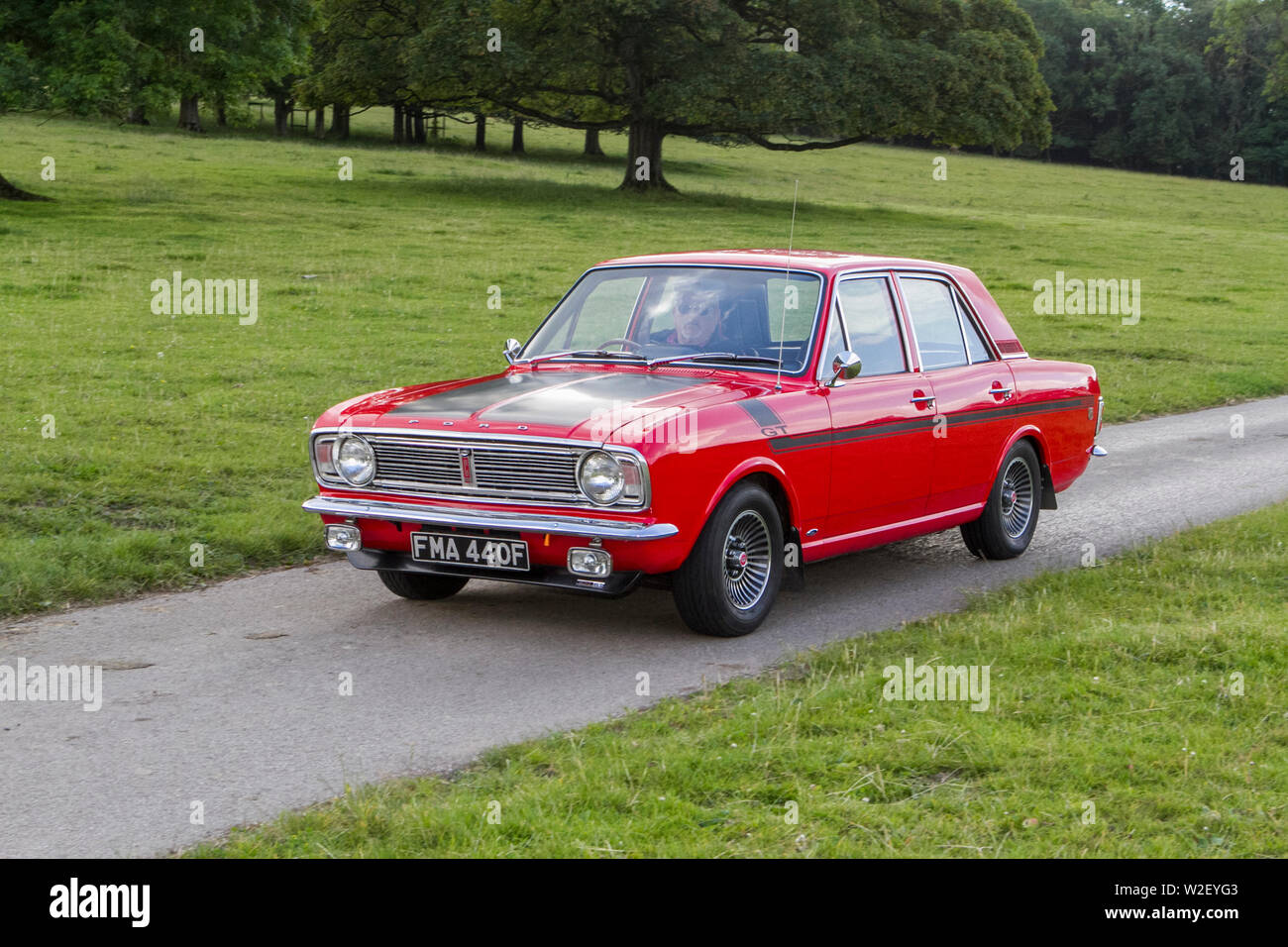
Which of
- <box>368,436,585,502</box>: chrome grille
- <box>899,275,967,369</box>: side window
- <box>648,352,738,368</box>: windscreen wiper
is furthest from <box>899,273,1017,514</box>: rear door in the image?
<box>368,436,585,502</box>: chrome grille

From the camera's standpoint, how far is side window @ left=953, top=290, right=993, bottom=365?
8625 millimetres

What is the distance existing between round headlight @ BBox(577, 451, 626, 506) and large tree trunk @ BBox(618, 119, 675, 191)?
36.2 metres

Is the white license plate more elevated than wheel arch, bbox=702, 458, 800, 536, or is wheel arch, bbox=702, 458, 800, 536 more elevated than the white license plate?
wheel arch, bbox=702, 458, 800, 536

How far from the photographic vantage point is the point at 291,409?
12.5m

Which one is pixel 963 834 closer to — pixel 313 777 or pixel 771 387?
pixel 313 777

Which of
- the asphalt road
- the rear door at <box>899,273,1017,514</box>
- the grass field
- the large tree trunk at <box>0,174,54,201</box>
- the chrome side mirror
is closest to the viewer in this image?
the asphalt road

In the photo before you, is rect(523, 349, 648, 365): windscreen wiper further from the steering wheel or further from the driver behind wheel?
the driver behind wheel

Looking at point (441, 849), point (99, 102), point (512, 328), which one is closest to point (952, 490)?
point (441, 849)

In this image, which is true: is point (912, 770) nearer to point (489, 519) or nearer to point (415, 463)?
point (489, 519)

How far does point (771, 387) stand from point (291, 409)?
21.2 feet

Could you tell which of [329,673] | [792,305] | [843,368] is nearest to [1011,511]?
[843,368]

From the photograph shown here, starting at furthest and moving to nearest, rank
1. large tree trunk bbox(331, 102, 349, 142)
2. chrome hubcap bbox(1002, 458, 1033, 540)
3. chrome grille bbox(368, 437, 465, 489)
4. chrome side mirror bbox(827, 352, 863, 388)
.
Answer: large tree trunk bbox(331, 102, 349, 142) → chrome hubcap bbox(1002, 458, 1033, 540) → chrome side mirror bbox(827, 352, 863, 388) → chrome grille bbox(368, 437, 465, 489)

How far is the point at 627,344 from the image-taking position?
7723 millimetres

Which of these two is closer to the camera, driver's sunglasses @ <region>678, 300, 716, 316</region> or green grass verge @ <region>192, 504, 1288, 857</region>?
green grass verge @ <region>192, 504, 1288, 857</region>
